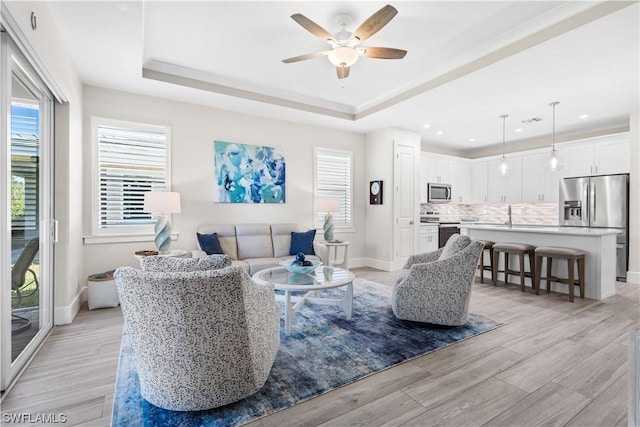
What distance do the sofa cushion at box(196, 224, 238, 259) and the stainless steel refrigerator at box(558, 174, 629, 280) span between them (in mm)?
5924

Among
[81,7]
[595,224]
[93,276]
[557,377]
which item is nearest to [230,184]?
[93,276]

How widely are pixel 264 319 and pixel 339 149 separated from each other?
4.46 meters

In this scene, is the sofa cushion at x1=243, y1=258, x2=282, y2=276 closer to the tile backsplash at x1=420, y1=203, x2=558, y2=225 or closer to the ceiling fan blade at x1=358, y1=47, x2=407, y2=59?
the ceiling fan blade at x1=358, y1=47, x2=407, y2=59

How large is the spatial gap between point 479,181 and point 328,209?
4.59 m

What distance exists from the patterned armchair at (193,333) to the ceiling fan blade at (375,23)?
211 cm

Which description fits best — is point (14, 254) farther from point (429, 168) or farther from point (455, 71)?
point (429, 168)

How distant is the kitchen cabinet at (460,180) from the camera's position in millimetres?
7359

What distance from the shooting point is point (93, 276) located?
3619mm

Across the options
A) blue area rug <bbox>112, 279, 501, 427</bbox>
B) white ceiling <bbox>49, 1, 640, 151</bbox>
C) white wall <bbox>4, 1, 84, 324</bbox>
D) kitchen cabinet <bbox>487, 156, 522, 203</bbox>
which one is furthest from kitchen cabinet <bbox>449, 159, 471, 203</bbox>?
white wall <bbox>4, 1, 84, 324</bbox>

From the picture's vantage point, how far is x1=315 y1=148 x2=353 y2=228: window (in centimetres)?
567

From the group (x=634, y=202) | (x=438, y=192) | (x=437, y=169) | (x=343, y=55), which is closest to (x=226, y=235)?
(x=343, y=55)

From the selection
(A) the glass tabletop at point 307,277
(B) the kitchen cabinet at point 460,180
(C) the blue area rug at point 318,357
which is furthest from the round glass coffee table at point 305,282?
(B) the kitchen cabinet at point 460,180

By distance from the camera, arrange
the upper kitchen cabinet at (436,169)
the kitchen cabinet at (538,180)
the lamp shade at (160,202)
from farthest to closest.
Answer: the upper kitchen cabinet at (436,169)
the kitchen cabinet at (538,180)
the lamp shade at (160,202)

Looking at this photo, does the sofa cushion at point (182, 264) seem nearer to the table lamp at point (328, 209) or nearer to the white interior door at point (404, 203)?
the table lamp at point (328, 209)
